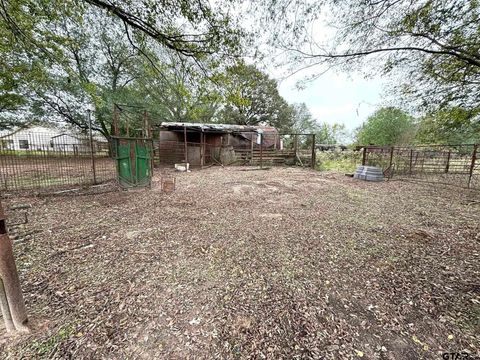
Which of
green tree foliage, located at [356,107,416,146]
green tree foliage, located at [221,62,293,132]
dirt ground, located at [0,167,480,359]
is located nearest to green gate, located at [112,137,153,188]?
dirt ground, located at [0,167,480,359]

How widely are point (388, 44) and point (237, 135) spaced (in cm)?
1224

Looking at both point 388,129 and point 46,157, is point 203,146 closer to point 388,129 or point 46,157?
point 46,157

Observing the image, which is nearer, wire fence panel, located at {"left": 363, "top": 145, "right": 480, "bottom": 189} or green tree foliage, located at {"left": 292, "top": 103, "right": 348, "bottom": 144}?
wire fence panel, located at {"left": 363, "top": 145, "right": 480, "bottom": 189}

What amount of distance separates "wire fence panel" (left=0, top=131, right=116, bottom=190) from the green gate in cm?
84

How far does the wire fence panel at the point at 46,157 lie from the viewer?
5773 mm

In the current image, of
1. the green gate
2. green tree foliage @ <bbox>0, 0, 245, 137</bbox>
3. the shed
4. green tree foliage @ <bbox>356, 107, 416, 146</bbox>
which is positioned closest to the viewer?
green tree foliage @ <bbox>0, 0, 245, 137</bbox>

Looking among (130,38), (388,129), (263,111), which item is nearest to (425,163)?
(130,38)

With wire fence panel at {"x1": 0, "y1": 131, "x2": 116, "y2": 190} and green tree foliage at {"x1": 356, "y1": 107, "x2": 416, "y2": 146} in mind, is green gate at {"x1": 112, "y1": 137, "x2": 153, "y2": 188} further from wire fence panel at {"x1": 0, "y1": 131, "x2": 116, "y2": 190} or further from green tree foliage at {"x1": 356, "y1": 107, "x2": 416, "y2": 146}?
green tree foliage at {"x1": 356, "y1": 107, "x2": 416, "y2": 146}

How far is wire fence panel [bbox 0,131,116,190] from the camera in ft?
18.9

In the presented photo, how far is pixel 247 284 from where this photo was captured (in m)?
2.17

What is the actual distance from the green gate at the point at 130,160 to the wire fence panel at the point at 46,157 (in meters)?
0.84

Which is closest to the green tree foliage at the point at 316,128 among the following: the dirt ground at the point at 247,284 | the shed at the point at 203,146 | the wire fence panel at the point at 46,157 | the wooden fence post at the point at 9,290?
the shed at the point at 203,146

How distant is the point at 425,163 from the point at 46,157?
51.6 ft

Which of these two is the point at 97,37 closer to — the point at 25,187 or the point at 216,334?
the point at 25,187
